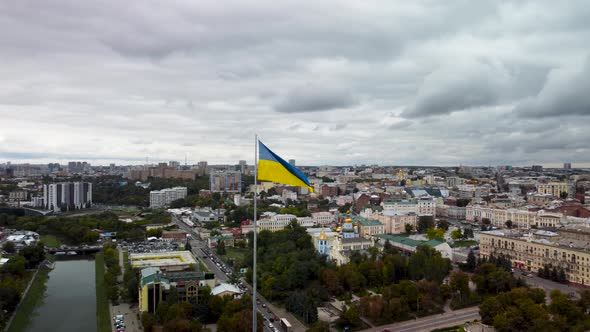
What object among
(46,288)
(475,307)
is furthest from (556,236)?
(46,288)

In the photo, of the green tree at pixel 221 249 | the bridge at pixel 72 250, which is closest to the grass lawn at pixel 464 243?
the green tree at pixel 221 249

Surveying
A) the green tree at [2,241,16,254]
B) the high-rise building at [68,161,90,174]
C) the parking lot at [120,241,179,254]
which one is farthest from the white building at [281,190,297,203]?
the high-rise building at [68,161,90,174]

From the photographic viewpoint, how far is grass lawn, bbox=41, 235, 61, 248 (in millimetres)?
28469

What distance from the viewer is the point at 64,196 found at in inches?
1849

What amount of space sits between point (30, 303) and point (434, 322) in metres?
14.1

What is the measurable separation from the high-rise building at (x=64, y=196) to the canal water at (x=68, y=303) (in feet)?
82.3

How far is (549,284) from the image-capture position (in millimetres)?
18125

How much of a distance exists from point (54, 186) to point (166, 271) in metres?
33.7

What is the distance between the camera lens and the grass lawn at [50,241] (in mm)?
28469

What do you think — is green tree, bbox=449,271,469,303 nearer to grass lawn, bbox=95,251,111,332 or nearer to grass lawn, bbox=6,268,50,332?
grass lawn, bbox=95,251,111,332

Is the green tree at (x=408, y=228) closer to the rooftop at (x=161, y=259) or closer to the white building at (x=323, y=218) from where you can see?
the white building at (x=323, y=218)

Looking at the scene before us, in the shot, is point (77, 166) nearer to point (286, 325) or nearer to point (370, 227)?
point (370, 227)

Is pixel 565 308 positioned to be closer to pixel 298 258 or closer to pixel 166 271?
pixel 298 258

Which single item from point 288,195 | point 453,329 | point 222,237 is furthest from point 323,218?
point 453,329
